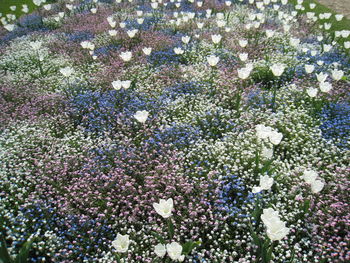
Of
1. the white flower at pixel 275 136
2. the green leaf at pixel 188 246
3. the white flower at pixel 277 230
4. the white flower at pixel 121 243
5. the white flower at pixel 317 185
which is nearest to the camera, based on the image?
the white flower at pixel 277 230

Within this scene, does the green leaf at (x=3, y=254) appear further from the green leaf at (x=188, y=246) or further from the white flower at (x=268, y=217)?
the white flower at (x=268, y=217)

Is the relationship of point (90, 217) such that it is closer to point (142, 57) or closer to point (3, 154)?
point (3, 154)

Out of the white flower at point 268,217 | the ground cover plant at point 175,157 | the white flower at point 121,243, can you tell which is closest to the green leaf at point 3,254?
the ground cover plant at point 175,157

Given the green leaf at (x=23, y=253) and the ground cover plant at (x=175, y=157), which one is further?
the ground cover plant at (x=175, y=157)

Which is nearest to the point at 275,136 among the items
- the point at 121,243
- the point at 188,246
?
the point at 188,246

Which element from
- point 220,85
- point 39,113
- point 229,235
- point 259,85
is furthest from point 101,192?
point 259,85

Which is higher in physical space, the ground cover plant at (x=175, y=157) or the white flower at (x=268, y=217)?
the white flower at (x=268, y=217)

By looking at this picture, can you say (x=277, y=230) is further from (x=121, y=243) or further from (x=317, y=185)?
(x=121, y=243)

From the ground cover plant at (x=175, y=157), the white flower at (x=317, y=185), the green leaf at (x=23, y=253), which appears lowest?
the ground cover plant at (x=175, y=157)
